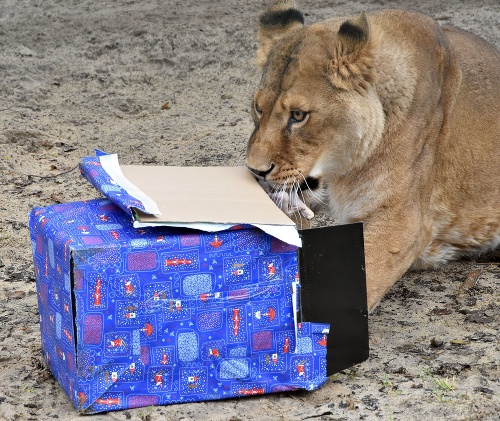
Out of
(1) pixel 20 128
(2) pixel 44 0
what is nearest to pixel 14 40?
(2) pixel 44 0

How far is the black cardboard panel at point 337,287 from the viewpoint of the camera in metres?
3.28

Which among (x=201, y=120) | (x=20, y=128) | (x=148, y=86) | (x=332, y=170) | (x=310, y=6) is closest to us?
(x=332, y=170)

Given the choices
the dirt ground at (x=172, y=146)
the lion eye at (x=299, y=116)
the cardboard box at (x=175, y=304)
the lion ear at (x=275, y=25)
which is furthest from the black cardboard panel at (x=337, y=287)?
the lion ear at (x=275, y=25)

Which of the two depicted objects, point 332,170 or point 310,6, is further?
point 310,6

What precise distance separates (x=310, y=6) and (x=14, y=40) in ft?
8.97

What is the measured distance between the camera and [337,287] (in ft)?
11.0

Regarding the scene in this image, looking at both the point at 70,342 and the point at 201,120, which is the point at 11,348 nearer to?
the point at 70,342

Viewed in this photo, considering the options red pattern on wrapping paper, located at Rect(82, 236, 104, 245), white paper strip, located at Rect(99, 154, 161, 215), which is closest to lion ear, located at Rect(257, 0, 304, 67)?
white paper strip, located at Rect(99, 154, 161, 215)

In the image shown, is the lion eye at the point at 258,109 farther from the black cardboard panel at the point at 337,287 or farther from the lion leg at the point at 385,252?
the black cardboard panel at the point at 337,287

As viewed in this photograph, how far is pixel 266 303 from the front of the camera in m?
3.19

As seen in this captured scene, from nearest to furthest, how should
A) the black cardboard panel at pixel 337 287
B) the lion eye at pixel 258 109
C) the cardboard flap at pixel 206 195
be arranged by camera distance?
1. the cardboard flap at pixel 206 195
2. the black cardboard panel at pixel 337 287
3. the lion eye at pixel 258 109

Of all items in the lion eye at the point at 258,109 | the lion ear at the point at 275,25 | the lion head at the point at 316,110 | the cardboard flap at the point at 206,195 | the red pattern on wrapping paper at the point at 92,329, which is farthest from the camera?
the lion ear at the point at 275,25

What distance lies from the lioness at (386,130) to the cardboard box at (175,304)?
568 mm

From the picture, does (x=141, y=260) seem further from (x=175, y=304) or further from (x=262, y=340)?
(x=262, y=340)
